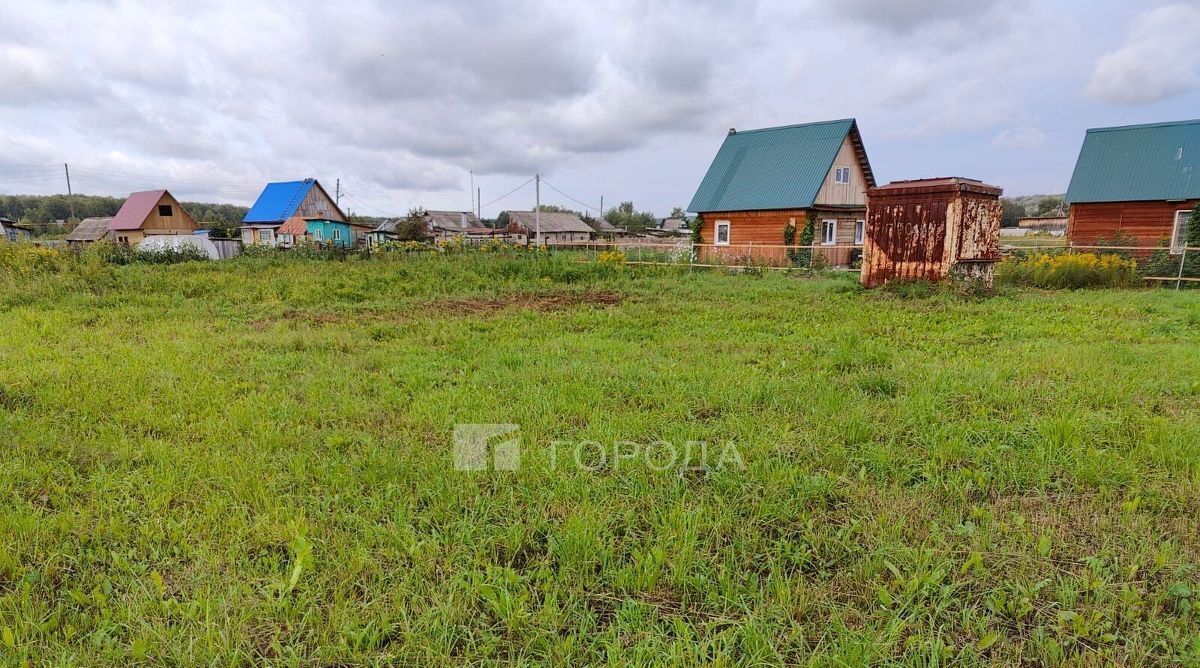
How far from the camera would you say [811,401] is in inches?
154

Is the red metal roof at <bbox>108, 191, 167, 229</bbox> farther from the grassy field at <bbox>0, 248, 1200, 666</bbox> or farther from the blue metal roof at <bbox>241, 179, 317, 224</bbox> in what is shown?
the grassy field at <bbox>0, 248, 1200, 666</bbox>

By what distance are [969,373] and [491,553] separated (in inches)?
162

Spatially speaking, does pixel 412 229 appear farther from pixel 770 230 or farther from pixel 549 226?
pixel 770 230

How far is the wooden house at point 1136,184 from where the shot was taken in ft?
58.1

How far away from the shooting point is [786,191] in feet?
67.3

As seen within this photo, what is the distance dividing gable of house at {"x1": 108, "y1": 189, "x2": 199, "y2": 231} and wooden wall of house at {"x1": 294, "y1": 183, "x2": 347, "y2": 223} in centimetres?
1050

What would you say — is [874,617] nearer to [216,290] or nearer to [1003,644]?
[1003,644]

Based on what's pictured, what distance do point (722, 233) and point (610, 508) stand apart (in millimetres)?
21243

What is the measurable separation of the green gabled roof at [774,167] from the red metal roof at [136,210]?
38360 millimetres

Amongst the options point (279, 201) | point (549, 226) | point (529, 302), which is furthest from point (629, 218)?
point (529, 302)

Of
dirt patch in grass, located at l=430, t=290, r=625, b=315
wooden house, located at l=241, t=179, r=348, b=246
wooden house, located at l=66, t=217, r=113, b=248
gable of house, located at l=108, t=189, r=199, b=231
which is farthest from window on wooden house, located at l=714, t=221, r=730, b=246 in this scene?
wooden house, located at l=66, t=217, r=113, b=248

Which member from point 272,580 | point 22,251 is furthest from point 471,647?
point 22,251

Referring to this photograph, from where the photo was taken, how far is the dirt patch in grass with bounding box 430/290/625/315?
29.5ft

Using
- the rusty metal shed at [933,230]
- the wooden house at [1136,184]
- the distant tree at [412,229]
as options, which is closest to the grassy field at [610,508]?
the rusty metal shed at [933,230]
